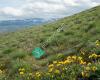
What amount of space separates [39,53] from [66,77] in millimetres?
8701

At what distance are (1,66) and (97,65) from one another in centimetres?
785

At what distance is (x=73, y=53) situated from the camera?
15.9 meters

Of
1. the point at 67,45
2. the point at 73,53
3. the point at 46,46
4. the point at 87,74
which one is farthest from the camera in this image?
the point at 46,46

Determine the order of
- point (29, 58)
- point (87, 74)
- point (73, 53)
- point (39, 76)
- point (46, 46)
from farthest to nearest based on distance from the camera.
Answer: point (46, 46) < point (29, 58) < point (73, 53) < point (39, 76) < point (87, 74)

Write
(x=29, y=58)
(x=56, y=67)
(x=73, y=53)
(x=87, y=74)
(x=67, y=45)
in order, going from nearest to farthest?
1. (x=87, y=74)
2. (x=56, y=67)
3. (x=73, y=53)
4. (x=29, y=58)
5. (x=67, y=45)

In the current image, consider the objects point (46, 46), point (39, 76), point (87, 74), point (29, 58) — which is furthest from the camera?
point (46, 46)

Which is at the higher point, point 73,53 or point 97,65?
point 97,65

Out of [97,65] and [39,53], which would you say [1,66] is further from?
[97,65]

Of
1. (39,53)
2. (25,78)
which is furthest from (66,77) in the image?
(39,53)

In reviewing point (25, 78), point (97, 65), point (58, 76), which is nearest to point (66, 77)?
point (58, 76)

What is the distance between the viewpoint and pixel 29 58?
18297 mm

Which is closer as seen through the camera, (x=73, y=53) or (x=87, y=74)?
(x=87, y=74)

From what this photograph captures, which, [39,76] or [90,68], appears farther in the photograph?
[39,76]

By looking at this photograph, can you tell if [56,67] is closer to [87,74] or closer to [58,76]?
[58,76]
